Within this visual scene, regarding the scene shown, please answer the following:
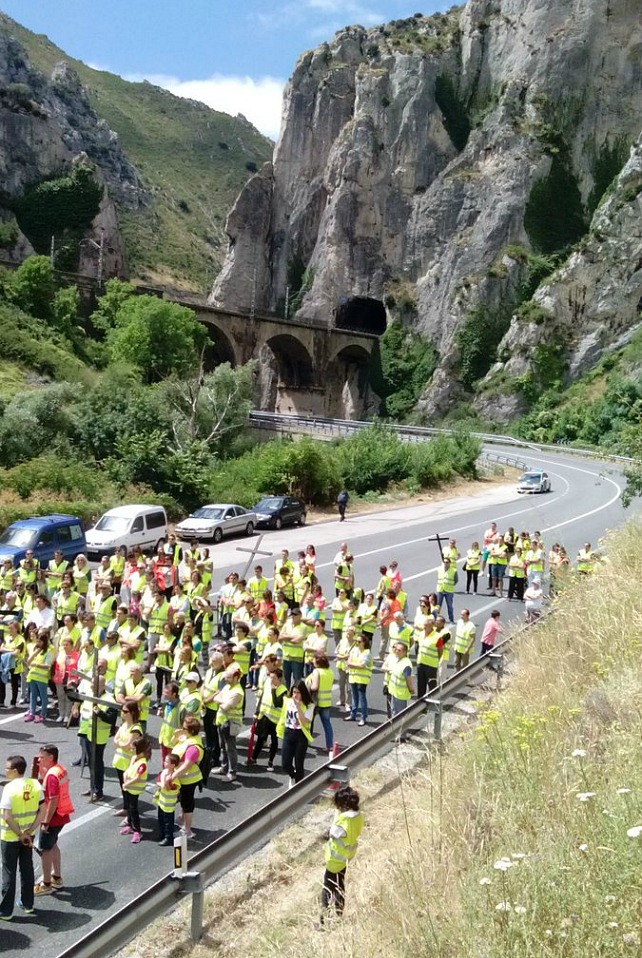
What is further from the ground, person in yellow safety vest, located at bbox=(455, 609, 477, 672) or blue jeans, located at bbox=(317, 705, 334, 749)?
person in yellow safety vest, located at bbox=(455, 609, 477, 672)

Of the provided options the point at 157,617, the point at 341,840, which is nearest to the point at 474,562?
the point at 157,617

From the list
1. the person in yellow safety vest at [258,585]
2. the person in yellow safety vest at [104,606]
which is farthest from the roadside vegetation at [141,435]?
the person in yellow safety vest at [258,585]

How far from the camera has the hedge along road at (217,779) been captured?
728 centimetres

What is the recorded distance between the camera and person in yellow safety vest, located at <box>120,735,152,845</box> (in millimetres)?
8242

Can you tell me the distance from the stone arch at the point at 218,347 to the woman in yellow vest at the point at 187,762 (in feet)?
232

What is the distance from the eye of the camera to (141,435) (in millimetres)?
35094

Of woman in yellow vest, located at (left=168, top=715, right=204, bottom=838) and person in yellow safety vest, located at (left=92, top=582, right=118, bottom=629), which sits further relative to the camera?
person in yellow safety vest, located at (left=92, top=582, right=118, bottom=629)

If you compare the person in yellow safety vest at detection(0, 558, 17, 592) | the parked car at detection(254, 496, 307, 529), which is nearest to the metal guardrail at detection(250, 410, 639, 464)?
the parked car at detection(254, 496, 307, 529)

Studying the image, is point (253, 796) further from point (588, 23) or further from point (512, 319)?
point (588, 23)

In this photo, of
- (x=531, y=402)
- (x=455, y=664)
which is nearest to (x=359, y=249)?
(x=531, y=402)

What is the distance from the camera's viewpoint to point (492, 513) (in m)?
36.4

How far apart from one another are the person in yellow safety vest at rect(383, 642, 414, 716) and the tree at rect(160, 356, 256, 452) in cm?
2847

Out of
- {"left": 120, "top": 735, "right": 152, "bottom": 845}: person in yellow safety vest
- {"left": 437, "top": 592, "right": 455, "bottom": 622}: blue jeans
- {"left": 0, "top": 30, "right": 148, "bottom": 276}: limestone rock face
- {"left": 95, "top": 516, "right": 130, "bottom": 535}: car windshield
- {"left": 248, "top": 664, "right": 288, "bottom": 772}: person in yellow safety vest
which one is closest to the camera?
{"left": 120, "top": 735, "right": 152, "bottom": 845}: person in yellow safety vest

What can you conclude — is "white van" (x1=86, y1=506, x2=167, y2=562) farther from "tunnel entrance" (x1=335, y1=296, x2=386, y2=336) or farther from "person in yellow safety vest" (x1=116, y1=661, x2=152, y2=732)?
"tunnel entrance" (x1=335, y1=296, x2=386, y2=336)
